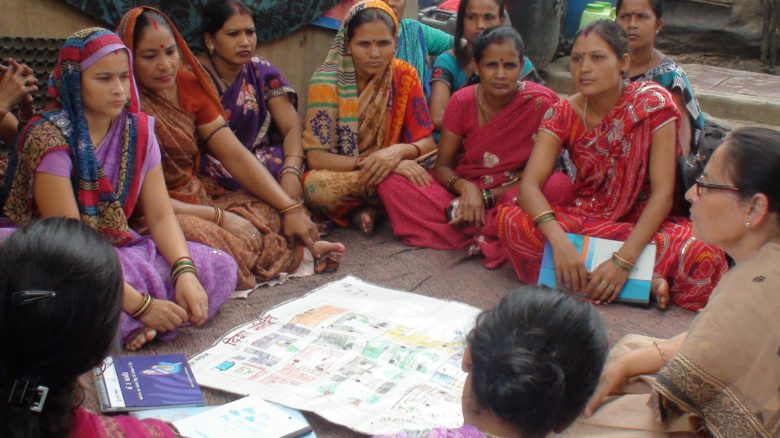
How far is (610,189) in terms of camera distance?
12.4 ft

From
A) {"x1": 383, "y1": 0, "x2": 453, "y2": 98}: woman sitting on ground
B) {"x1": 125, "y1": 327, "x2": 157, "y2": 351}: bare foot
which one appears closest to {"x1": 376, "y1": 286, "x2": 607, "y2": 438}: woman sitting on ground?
{"x1": 125, "y1": 327, "x2": 157, "y2": 351}: bare foot

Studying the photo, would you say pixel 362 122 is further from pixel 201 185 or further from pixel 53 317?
pixel 53 317

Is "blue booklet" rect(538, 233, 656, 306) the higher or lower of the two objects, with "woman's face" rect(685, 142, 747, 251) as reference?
lower

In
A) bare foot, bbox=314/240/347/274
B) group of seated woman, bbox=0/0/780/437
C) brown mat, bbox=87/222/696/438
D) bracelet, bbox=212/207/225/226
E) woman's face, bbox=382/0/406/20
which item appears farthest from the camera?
woman's face, bbox=382/0/406/20

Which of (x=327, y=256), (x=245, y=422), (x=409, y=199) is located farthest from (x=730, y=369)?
(x=409, y=199)

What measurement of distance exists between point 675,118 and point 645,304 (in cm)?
78

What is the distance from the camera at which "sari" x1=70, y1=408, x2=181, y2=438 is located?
5.24ft

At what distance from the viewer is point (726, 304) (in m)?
2.02

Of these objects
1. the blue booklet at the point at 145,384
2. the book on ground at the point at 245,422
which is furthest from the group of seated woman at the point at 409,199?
the book on ground at the point at 245,422

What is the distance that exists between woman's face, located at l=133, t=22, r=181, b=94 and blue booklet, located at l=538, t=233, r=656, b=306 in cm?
173

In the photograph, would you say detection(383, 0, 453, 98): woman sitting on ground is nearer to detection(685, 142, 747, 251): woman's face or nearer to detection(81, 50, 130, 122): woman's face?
detection(81, 50, 130, 122): woman's face

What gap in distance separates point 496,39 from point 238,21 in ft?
3.91

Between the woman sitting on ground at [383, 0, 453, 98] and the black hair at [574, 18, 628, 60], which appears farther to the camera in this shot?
the woman sitting on ground at [383, 0, 453, 98]

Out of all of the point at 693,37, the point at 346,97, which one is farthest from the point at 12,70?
the point at 693,37
